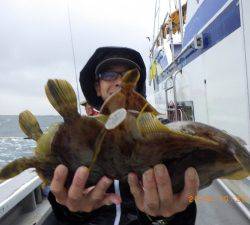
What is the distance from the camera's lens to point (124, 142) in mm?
1353

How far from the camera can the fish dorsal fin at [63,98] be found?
52.0 inches

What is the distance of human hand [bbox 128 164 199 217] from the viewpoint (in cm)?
148

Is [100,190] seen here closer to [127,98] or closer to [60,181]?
[60,181]

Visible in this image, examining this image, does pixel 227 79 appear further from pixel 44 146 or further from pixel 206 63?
pixel 44 146

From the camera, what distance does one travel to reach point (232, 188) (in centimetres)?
379

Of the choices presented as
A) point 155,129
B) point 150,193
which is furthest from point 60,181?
point 155,129

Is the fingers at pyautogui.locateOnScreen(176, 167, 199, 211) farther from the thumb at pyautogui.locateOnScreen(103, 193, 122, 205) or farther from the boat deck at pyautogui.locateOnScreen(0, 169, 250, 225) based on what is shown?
the boat deck at pyautogui.locateOnScreen(0, 169, 250, 225)

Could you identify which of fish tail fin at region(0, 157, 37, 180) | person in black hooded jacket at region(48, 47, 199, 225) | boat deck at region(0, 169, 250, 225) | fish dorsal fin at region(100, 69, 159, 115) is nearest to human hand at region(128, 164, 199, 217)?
person in black hooded jacket at region(48, 47, 199, 225)

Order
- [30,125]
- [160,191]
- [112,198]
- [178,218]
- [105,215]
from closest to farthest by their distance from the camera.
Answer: [30,125]
[160,191]
[112,198]
[178,218]
[105,215]

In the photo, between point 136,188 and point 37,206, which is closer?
point 136,188

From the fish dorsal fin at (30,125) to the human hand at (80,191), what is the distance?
0.13 metres

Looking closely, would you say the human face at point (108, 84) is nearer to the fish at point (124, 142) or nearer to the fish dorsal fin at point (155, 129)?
the fish at point (124, 142)

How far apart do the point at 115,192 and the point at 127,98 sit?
27.6 inches

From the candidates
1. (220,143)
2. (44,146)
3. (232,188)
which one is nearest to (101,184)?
(44,146)
